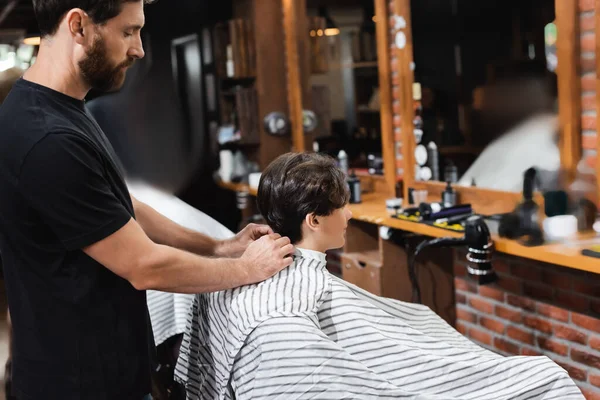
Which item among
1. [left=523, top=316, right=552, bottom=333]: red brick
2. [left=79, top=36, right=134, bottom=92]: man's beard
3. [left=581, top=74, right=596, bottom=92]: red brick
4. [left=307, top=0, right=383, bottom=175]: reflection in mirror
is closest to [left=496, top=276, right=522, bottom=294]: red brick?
[left=523, top=316, right=552, bottom=333]: red brick

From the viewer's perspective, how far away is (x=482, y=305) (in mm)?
3482

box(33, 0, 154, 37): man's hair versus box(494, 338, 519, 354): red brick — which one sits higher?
box(33, 0, 154, 37): man's hair

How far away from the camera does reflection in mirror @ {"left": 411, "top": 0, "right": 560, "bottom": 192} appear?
279cm

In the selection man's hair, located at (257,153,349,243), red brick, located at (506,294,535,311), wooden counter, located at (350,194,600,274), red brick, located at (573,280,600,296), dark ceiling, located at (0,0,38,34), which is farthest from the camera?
dark ceiling, located at (0,0,38,34)

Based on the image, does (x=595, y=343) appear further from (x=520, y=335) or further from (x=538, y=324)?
(x=520, y=335)

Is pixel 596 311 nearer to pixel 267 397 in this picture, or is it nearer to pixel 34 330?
pixel 267 397

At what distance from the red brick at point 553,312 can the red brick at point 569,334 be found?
37mm

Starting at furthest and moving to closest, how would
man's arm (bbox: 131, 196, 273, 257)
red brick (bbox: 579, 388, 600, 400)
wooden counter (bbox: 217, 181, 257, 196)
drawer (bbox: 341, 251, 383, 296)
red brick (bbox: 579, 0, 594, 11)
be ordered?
wooden counter (bbox: 217, 181, 257, 196) < drawer (bbox: 341, 251, 383, 296) < red brick (bbox: 579, 388, 600, 400) < red brick (bbox: 579, 0, 594, 11) < man's arm (bbox: 131, 196, 273, 257)

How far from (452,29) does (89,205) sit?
94.3 inches

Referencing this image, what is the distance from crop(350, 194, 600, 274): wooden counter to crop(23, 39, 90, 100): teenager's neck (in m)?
1.59

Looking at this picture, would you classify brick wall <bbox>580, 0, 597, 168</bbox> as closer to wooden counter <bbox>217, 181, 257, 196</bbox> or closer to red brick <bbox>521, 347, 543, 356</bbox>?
red brick <bbox>521, 347, 543, 356</bbox>

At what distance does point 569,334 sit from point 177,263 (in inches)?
78.5

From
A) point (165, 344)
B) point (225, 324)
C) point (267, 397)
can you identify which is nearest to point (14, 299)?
point (225, 324)

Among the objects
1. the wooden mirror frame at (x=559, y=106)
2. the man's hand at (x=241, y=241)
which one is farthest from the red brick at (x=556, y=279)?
the man's hand at (x=241, y=241)
